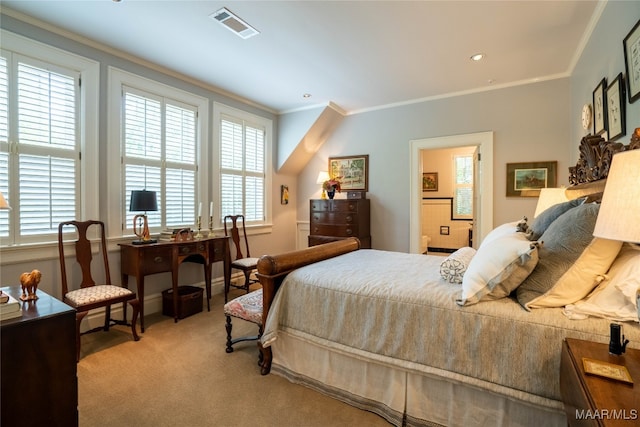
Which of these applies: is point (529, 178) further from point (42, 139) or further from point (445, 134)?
point (42, 139)

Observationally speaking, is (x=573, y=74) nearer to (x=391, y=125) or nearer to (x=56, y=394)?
(x=391, y=125)

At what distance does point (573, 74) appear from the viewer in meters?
3.29

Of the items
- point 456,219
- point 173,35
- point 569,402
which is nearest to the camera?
point 569,402

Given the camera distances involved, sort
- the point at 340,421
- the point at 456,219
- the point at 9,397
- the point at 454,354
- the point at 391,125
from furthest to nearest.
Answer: the point at 456,219
the point at 391,125
the point at 340,421
the point at 454,354
the point at 9,397

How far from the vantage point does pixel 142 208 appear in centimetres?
290

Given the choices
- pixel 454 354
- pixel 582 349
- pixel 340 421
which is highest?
pixel 582 349

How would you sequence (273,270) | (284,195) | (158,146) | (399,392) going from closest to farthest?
(399,392) → (273,270) → (158,146) → (284,195)

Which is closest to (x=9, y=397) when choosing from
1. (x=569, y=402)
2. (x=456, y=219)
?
(x=569, y=402)

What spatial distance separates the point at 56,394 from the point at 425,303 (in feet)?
5.66

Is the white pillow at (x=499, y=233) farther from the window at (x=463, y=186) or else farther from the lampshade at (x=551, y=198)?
the window at (x=463, y=186)

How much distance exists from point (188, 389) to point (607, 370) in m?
2.12

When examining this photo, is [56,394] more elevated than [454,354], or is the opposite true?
[454,354]

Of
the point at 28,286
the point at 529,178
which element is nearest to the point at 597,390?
the point at 28,286

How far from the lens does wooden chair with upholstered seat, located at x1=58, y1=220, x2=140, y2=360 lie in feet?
7.69
